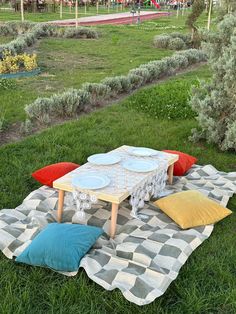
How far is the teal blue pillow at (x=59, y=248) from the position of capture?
11.9ft

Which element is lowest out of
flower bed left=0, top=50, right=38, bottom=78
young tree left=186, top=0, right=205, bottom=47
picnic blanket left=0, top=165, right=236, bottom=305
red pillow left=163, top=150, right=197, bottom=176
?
picnic blanket left=0, top=165, right=236, bottom=305

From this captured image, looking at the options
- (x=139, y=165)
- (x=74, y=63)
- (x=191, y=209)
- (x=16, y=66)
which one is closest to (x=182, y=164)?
(x=139, y=165)

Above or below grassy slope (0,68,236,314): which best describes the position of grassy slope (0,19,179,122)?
above

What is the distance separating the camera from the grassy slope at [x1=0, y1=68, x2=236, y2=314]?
10.9 ft

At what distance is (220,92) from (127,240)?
141 inches

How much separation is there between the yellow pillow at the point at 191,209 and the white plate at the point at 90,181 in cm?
77

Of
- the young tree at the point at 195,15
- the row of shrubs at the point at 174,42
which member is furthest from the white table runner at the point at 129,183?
the row of shrubs at the point at 174,42

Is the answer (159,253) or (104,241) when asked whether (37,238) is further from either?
(159,253)

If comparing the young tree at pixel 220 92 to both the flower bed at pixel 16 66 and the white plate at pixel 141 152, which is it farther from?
the flower bed at pixel 16 66

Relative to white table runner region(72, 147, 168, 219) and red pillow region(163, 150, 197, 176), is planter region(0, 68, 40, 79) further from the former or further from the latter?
white table runner region(72, 147, 168, 219)

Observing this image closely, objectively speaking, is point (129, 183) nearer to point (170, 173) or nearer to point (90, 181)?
point (90, 181)

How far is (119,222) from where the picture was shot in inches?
178

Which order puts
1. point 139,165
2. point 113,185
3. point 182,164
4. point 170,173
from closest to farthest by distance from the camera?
point 113,185
point 139,165
point 170,173
point 182,164

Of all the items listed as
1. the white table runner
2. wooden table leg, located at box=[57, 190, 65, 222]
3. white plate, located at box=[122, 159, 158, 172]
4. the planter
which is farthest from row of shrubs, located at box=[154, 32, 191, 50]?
wooden table leg, located at box=[57, 190, 65, 222]
